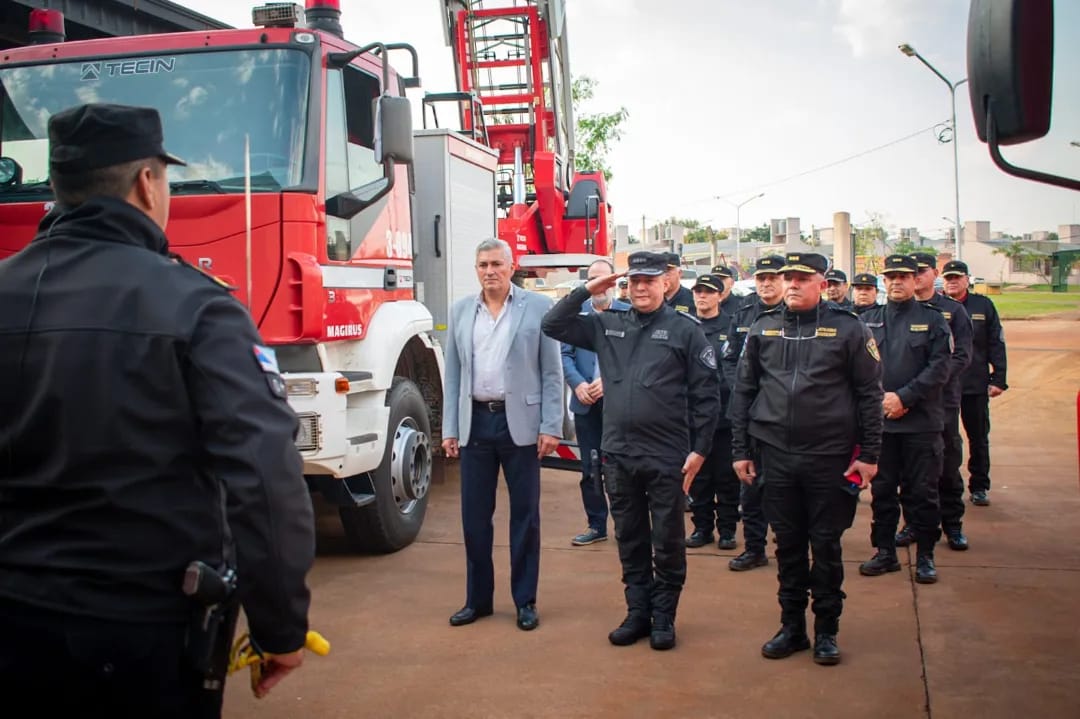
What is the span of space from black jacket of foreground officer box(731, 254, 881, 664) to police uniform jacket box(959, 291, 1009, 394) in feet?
12.7

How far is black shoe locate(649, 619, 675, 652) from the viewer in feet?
16.6

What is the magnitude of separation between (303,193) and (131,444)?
12.6ft

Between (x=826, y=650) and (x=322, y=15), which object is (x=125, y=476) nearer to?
(x=826, y=650)

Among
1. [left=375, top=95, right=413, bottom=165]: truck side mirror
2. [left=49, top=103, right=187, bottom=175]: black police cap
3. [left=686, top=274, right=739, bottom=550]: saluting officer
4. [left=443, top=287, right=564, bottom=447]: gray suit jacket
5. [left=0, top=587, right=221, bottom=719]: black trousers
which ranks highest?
[left=375, top=95, right=413, bottom=165]: truck side mirror

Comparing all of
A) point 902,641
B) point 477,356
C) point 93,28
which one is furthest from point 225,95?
point 902,641

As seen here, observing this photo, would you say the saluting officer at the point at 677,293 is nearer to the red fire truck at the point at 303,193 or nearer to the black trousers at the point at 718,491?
the black trousers at the point at 718,491

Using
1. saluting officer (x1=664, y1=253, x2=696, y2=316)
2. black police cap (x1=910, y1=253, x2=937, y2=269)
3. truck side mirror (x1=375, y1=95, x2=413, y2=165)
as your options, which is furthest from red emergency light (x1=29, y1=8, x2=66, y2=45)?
black police cap (x1=910, y1=253, x2=937, y2=269)

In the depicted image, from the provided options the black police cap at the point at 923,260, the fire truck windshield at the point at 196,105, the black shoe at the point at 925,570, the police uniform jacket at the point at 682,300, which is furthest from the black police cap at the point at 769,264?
the fire truck windshield at the point at 196,105

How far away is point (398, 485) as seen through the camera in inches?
269

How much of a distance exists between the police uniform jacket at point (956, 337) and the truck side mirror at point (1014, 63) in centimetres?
473

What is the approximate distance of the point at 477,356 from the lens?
5.59m

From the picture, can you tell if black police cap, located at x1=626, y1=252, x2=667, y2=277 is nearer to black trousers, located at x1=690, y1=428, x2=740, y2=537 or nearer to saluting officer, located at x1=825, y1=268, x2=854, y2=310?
black trousers, located at x1=690, y1=428, x2=740, y2=537

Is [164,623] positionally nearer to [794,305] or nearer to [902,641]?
[794,305]

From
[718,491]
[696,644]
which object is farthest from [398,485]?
[696,644]
